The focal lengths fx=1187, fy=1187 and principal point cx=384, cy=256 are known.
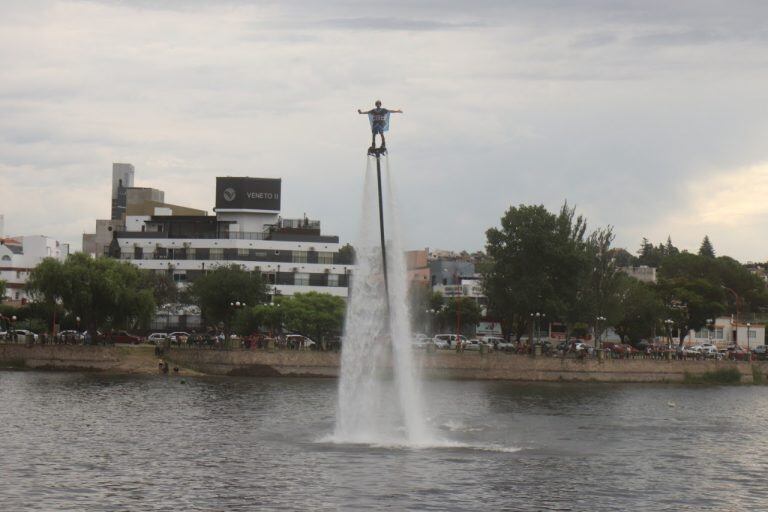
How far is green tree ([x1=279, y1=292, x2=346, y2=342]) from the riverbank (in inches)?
312

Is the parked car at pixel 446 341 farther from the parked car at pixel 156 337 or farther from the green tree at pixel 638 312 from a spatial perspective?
the parked car at pixel 156 337

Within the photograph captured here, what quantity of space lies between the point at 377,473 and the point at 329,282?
335ft

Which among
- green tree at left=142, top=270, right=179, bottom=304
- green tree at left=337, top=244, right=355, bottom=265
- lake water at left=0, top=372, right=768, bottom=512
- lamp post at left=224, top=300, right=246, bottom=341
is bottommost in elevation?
lake water at left=0, top=372, right=768, bottom=512

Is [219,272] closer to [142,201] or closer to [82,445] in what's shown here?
[142,201]

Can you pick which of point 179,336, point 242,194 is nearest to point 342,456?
point 179,336

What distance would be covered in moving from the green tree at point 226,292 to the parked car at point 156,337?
19.8 feet

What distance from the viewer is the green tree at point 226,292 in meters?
130

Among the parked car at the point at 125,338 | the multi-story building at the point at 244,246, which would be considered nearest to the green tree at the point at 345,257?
the multi-story building at the point at 244,246

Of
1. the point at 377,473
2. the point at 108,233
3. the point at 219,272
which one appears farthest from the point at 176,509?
the point at 108,233

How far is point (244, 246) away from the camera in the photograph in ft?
491

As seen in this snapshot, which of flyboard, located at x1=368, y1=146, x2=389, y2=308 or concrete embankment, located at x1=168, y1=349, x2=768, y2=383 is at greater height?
flyboard, located at x1=368, y1=146, x2=389, y2=308

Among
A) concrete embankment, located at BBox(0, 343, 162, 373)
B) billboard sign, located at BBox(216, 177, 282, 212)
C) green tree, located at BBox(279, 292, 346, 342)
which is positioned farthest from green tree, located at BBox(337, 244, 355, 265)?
concrete embankment, located at BBox(0, 343, 162, 373)

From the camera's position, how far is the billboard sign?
Answer: 15350cm

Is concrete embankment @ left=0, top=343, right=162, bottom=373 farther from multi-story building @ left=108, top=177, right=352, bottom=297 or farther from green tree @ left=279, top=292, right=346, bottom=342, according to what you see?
multi-story building @ left=108, top=177, right=352, bottom=297
